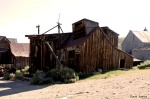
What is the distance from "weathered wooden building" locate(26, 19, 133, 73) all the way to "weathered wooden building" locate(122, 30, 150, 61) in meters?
26.6

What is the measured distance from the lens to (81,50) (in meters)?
30.3

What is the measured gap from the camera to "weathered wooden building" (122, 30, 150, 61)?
202ft

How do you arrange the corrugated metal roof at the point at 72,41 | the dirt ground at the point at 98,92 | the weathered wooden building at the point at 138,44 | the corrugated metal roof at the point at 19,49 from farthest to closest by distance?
the weathered wooden building at the point at 138,44 → the corrugated metal roof at the point at 19,49 → the corrugated metal roof at the point at 72,41 → the dirt ground at the point at 98,92

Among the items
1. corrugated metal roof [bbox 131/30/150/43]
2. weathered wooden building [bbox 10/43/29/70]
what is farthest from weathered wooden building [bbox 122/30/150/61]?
weathered wooden building [bbox 10/43/29/70]

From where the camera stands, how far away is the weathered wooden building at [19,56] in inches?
1912

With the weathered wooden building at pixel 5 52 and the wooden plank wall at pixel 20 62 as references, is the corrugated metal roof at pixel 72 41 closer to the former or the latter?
the wooden plank wall at pixel 20 62

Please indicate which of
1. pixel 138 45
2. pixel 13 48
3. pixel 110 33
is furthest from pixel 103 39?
pixel 138 45

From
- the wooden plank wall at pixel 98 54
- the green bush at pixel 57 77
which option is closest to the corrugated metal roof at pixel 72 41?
the wooden plank wall at pixel 98 54

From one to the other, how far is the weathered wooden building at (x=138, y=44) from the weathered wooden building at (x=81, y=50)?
26.6m

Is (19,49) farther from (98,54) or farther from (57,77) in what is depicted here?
(57,77)

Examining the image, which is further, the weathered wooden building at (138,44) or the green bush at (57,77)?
the weathered wooden building at (138,44)

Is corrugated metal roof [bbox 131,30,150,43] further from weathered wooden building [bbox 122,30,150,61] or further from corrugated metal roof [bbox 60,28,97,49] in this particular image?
corrugated metal roof [bbox 60,28,97,49]

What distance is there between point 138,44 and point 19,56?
113ft

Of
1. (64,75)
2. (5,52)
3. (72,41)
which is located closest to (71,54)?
(72,41)
